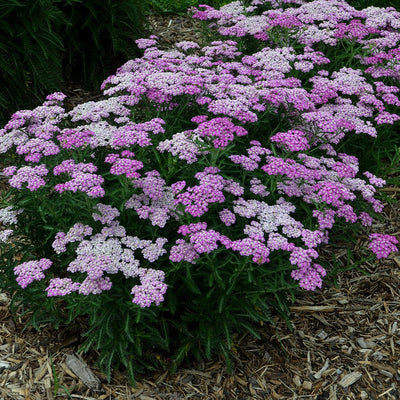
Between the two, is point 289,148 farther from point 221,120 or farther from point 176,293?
point 176,293

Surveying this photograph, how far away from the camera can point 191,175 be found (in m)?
3.70

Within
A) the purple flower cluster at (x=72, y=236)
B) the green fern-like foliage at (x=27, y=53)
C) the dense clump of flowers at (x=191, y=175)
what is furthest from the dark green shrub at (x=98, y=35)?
the purple flower cluster at (x=72, y=236)

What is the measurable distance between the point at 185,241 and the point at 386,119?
101 inches

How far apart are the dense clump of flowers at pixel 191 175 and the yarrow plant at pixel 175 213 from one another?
1 centimetres

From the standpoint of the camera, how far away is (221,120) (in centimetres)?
361

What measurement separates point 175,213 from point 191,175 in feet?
1.58

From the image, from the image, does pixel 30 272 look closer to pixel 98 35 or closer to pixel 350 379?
pixel 350 379

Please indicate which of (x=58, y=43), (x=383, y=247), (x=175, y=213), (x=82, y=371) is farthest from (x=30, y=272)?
(x=58, y=43)

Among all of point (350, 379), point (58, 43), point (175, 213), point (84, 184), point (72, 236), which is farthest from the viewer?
point (58, 43)

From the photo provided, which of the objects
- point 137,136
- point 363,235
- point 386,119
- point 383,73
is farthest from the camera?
point 383,73

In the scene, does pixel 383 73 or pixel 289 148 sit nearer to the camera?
pixel 289 148

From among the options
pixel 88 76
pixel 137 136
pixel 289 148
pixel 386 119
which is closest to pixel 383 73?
pixel 386 119

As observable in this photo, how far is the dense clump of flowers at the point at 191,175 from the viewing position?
309cm

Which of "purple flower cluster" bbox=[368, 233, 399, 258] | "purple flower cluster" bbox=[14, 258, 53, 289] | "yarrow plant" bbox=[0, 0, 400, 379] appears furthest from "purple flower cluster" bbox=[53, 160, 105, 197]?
"purple flower cluster" bbox=[368, 233, 399, 258]
